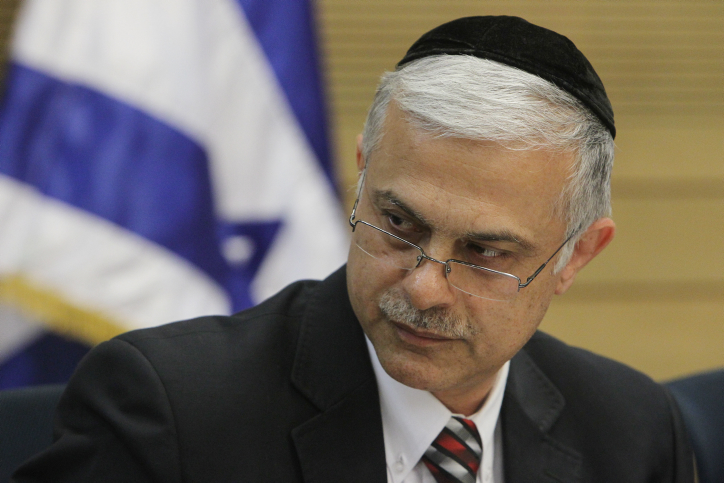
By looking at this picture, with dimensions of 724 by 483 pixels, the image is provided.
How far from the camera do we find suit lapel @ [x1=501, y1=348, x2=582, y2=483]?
60.7 inches

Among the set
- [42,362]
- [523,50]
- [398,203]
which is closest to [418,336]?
[398,203]

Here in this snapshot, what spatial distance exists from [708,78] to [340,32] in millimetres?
2061

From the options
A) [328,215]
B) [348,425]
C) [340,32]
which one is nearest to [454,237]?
[348,425]

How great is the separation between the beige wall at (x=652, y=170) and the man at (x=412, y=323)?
2.48m

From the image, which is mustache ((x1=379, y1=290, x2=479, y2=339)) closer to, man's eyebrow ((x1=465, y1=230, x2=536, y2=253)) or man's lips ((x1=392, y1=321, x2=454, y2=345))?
man's lips ((x1=392, y1=321, x2=454, y2=345))

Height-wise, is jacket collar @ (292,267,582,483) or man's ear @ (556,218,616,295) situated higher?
man's ear @ (556,218,616,295)

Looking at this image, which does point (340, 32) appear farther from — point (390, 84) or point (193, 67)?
point (390, 84)

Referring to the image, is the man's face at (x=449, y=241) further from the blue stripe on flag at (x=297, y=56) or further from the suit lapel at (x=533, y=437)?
the blue stripe on flag at (x=297, y=56)

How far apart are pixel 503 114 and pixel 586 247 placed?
44 centimetres

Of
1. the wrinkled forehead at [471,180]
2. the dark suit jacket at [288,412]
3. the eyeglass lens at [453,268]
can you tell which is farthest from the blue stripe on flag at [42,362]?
the wrinkled forehead at [471,180]

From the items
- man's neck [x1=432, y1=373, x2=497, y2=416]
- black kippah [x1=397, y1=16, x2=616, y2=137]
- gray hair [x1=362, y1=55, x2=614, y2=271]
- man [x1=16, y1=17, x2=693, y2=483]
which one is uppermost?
black kippah [x1=397, y1=16, x2=616, y2=137]

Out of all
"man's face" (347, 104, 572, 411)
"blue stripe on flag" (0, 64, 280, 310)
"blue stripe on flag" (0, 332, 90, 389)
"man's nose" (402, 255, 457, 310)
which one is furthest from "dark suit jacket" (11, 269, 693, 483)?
"blue stripe on flag" (0, 332, 90, 389)

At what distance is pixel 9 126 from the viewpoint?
2143 mm

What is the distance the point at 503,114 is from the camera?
1.25 metres
